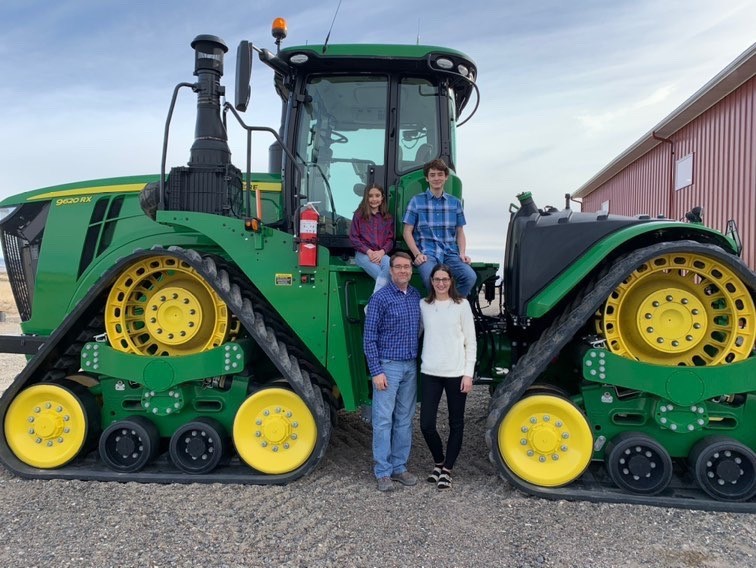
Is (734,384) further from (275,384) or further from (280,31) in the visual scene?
(280,31)

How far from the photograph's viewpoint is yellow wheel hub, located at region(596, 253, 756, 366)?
11.3 ft

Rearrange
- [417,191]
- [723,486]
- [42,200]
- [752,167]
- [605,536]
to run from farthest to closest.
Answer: [752,167] → [42,200] → [417,191] → [723,486] → [605,536]

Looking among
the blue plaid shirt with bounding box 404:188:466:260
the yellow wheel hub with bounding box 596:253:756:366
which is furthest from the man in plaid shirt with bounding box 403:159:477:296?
the yellow wheel hub with bounding box 596:253:756:366

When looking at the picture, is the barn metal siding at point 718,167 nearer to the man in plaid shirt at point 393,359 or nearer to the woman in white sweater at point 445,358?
the woman in white sweater at point 445,358

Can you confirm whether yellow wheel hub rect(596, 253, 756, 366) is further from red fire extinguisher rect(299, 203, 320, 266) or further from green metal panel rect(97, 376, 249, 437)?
green metal panel rect(97, 376, 249, 437)

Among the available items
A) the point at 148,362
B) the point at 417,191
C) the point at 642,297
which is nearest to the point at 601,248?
the point at 642,297

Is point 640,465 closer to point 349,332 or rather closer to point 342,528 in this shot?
point 342,528

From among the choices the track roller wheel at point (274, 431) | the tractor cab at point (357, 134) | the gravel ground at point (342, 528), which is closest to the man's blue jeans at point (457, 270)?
the tractor cab at point (357, 134)

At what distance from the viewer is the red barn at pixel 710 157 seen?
8312mm

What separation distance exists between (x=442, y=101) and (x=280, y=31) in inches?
51.7

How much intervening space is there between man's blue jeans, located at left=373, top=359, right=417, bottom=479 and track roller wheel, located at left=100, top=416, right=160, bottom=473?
157 cm

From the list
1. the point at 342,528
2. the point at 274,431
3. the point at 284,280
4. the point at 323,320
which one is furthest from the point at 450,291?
the point at 342,528

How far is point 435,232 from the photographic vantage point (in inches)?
158

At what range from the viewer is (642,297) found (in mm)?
3545
